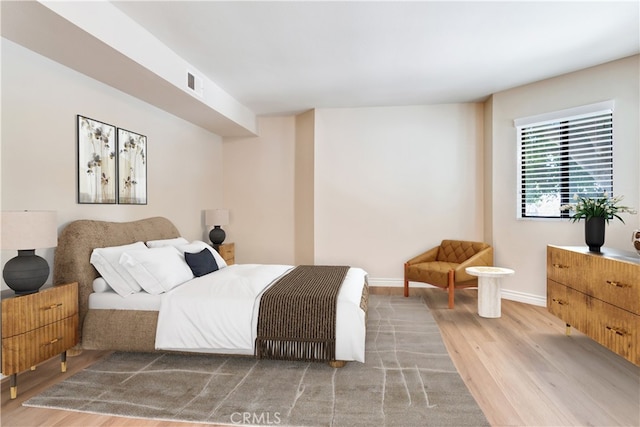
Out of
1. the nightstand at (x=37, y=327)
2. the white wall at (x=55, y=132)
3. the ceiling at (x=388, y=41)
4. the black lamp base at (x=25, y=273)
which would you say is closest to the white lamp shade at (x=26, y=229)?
the black lamp base at (x=25, y=273)

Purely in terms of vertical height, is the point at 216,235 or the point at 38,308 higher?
the point at 216,235

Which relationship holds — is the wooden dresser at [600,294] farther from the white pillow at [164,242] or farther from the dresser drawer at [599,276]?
the white pillow at [164,242]

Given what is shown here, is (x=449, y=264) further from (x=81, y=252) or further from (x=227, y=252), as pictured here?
(x=81, y=252)

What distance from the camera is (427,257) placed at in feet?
17.4

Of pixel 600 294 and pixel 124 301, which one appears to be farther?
pixel 124 301

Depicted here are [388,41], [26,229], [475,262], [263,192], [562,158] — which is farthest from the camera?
[263,192]

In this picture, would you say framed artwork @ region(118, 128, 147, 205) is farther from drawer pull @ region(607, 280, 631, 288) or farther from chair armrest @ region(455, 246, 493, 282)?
drawer pull @ region(607, 280, 631, 288)

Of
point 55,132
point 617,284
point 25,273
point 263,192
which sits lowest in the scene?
point 617,284

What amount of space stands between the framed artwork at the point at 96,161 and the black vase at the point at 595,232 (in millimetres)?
4490

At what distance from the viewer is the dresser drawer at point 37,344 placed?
2328mm

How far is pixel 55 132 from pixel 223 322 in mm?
2148

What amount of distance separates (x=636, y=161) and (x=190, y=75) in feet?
15.4

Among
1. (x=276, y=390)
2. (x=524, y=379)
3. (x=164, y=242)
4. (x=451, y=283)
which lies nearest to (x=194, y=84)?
(x=164, y=242)

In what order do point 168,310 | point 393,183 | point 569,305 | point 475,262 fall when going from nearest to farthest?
point 168,310 → point 569,305 → point 475,262 → point 393,183
